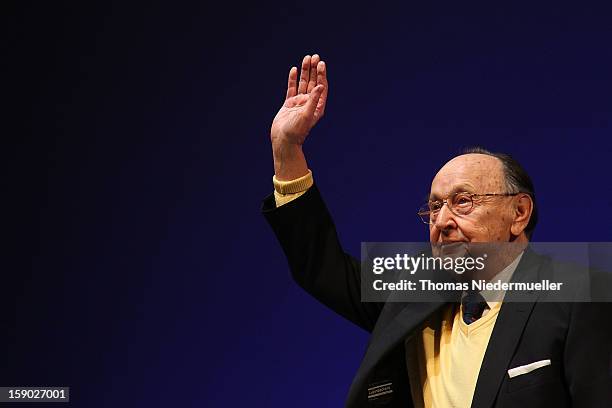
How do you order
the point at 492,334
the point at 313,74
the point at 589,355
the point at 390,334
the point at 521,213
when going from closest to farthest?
the point at 589,355, the point at 492,334, the point at 390,334, the point at 521,213, the point at 313,74

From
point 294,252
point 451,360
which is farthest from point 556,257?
point 294,252

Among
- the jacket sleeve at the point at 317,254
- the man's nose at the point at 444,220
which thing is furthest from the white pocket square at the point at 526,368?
the jacket sleeve at the point at 317,254

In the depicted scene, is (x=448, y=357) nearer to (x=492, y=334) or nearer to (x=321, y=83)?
(x=492, y=334)

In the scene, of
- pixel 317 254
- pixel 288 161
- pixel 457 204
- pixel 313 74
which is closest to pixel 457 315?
pixel 457 204

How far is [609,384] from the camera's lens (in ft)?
5.19

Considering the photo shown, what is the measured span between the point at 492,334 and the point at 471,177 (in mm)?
336

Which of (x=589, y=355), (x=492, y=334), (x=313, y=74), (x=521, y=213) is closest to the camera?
(x=589, y=355)

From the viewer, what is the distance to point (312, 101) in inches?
76.5

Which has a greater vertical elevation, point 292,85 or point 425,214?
point 292,85

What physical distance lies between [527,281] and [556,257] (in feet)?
0.44

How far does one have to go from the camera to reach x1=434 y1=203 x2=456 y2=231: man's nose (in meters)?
1.83

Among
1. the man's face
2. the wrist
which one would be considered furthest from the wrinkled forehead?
Result: the wrist

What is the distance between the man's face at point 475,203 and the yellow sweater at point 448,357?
0.14 m

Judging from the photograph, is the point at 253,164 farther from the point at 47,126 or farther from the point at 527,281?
the point at 527,281
